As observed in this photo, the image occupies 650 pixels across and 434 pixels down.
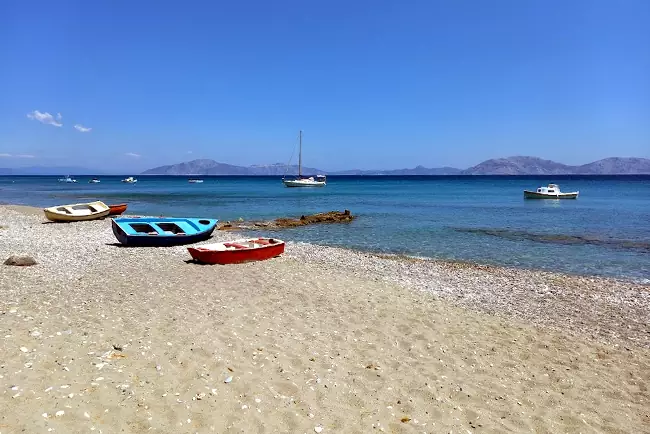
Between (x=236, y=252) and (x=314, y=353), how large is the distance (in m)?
9.68

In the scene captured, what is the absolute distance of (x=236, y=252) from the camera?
17.5 meters

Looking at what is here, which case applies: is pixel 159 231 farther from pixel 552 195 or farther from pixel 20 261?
pixel 552 195

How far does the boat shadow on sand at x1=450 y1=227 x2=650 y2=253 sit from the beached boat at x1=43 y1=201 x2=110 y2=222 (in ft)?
88.0

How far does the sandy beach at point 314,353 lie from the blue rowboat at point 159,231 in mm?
5794

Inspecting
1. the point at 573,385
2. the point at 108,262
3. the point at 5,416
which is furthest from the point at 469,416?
the point at 108,262

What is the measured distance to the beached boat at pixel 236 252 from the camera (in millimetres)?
17334

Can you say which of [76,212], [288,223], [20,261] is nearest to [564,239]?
[288,223]

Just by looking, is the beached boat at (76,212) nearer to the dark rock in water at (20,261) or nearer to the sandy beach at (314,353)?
the dark rock in water at (20,261)

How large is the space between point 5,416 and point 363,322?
705 centimetres

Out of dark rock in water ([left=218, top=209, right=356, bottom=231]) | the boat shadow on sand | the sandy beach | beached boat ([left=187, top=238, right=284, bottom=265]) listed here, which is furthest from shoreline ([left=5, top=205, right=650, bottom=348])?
dark rock in water ([left=218, top=209, right=356, bottom=231])

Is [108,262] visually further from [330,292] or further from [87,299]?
[330,292]

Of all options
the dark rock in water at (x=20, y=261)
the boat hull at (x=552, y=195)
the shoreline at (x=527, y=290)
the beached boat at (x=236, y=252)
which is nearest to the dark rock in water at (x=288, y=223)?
the shoreline at (x=527, y=290)

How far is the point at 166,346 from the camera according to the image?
841 centimetres

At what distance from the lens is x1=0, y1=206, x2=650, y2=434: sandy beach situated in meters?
6.21
